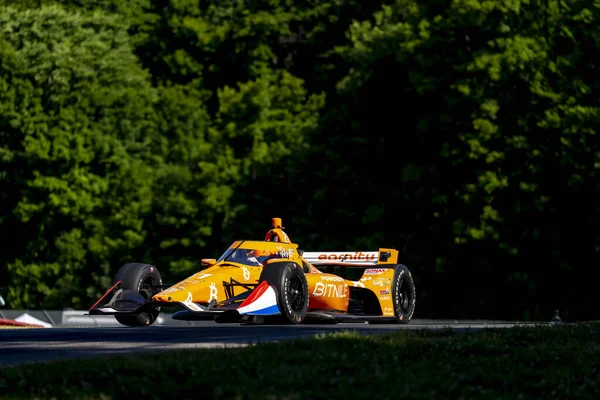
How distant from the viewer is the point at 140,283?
2469 centimetres

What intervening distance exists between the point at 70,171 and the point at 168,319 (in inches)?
678

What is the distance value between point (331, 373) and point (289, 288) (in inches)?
373

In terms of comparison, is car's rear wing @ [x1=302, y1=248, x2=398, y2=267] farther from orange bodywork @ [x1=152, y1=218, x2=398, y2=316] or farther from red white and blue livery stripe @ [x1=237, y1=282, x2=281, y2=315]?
red white and blue livery stripe @ [x1=237, y1=282, x2=281, y2=315]

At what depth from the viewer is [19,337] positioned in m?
18.5

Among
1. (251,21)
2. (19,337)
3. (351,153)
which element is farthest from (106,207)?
(19,337)

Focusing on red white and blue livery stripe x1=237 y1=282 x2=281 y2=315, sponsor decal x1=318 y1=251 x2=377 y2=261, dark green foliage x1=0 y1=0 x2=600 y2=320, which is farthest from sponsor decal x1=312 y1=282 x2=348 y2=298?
dark green foliage x1=0 y1=0 x2=600 y2=320

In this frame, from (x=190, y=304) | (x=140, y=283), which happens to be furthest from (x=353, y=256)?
(x=190, y=304)

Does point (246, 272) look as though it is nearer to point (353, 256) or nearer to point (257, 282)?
point (257, 282)

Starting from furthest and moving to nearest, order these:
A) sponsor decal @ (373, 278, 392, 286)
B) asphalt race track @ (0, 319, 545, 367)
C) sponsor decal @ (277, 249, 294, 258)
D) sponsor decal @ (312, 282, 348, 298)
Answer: sponsor decal @ (373, 278, 392, 286)
sponsor decal @ (312, 282, 348, 298)
sponsor decal @ (277, 249, 294, 258)
asphalt race track @ (0, 319, 545, 367)

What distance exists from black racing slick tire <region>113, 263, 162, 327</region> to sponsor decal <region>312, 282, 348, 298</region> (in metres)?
2.79

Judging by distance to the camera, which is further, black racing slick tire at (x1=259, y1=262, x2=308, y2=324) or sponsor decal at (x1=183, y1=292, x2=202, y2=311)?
black racing slick tire at (x1=259, y1=262, x2=308, y2=324)

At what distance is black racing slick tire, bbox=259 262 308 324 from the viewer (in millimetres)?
22375

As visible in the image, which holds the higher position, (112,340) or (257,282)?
(257,282)

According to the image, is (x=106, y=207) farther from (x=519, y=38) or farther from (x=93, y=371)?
(x=93, y=371)
